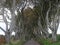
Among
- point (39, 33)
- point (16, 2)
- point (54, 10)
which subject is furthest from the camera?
point (39, 33)

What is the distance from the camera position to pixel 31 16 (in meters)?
23.9

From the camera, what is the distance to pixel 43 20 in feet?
74.7

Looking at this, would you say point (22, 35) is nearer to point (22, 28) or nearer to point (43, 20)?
point (22, 28)

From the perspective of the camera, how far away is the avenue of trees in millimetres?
18938

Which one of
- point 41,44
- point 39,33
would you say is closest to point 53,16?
point 39,33

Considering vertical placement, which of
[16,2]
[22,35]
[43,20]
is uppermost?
[16,2]

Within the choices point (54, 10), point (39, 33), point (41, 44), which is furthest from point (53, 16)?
point (41, 44)

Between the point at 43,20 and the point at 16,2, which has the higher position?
the point at 16,2

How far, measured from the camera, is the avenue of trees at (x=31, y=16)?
18.9 m

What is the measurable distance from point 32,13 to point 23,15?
1.21m

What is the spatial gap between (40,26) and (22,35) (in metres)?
2.89

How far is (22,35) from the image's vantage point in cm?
2488

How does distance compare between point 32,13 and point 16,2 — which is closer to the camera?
point 16,2

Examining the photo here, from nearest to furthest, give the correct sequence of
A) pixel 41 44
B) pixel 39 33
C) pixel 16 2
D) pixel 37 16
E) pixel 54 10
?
1. pixel 41 44
2. pixel 16 2
3. pixel 54 10
4. pixel 37 16
5. pixel 39 33
